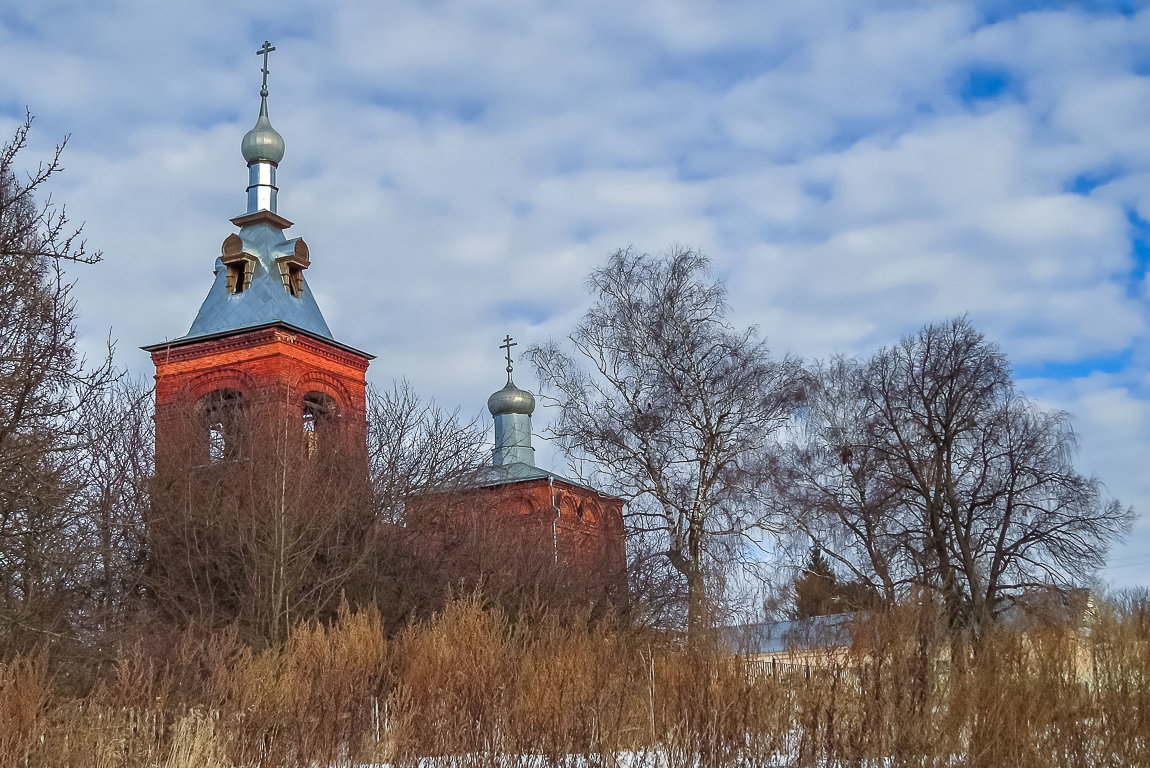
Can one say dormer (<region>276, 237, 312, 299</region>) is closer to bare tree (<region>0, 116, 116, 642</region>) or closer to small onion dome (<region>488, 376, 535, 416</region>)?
small onion dome (<region>488, 376, 535, 416</region>)

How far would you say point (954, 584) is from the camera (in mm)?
24000

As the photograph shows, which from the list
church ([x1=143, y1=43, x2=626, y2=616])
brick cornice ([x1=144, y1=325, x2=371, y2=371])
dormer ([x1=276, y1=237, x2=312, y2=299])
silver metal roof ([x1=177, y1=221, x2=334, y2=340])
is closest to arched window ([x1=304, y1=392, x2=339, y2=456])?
church ([x1=143, y1=43, x2=626, y2=616])

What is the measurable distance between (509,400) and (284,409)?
15.5m

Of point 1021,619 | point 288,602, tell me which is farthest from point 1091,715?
point 288,602

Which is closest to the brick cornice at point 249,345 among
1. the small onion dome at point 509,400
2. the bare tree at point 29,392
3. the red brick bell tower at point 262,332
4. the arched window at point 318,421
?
the red brick bell tower at point 262,332

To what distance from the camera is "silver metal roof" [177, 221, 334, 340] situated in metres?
30.5

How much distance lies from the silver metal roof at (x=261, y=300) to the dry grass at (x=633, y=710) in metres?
20.7

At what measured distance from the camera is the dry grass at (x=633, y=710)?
8.20 meters

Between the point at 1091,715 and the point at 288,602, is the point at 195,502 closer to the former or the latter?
the point at 288,602

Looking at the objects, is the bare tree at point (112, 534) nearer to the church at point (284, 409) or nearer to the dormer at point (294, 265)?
the church at point (284, 409)

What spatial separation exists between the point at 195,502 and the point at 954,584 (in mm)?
14429

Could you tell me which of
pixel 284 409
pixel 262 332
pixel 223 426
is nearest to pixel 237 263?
pixel 262 332

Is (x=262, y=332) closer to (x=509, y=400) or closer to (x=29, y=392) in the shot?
(x=509, y=400)

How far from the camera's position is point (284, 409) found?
2356 centimetres
